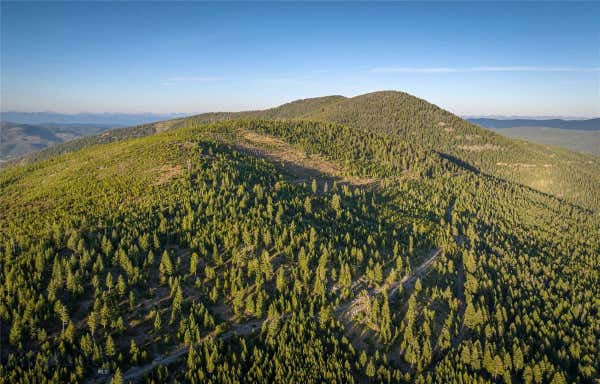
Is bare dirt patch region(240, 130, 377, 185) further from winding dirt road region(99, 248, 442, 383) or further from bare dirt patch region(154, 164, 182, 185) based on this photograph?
winding dirt road region(99, 248, 442, 383)

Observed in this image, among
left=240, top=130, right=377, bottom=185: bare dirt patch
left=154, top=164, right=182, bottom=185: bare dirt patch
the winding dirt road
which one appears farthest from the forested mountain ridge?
left=240, top=130, right=377, bottom=185: bare dirt patch

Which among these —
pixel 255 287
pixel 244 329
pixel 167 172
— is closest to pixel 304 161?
pixel 167 172

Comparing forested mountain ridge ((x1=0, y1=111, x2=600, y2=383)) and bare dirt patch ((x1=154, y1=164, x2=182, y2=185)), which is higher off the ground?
bare dirt patch ((x1=154, y1=164, x2=182, y2=185))

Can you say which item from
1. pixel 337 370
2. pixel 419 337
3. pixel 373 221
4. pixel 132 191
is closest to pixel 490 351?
pixel 419 337

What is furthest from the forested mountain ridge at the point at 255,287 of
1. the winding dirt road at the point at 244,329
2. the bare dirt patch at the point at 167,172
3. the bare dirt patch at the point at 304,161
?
the bare dirt patch at the point at 304,161

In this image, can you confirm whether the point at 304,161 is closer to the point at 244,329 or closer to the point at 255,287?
the point at 255,287

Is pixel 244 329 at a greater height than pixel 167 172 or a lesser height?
lesser

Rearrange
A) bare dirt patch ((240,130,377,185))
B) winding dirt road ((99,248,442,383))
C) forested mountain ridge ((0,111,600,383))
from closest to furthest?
winding dirt road ((99,248,442,383)), forested mountain ridge ((0,111,600,383)), bare dirt patch ((240,130,377,185))

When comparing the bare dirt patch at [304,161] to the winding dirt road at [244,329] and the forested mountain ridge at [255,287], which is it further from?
the winding dirt road at [244,329]

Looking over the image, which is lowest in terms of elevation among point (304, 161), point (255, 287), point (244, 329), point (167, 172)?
point (244, 329)
